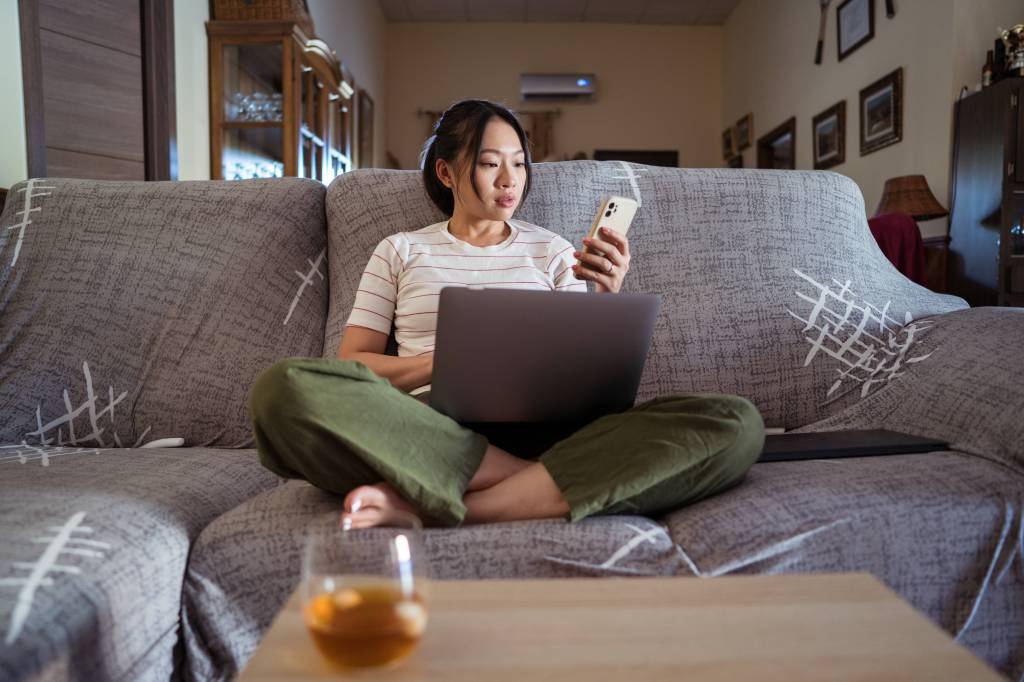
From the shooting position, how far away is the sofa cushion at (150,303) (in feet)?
4.62

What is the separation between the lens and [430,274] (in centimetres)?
138

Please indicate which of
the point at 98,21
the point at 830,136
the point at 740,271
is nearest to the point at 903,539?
the point at 740,271

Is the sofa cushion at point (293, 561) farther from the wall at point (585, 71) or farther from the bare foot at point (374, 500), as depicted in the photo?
the wall at point (585, 71)

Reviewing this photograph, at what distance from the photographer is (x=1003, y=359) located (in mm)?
1155

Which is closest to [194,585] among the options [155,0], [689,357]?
[689,357]

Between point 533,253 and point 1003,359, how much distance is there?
30.5 inches

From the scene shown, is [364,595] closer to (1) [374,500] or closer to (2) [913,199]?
(1) [374,500]

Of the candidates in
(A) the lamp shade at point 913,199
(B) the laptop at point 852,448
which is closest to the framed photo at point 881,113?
(A) the lamp shade at point 913,199

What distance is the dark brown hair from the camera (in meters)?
1.42

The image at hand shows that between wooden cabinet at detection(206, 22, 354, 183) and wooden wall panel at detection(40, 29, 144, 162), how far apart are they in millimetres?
479

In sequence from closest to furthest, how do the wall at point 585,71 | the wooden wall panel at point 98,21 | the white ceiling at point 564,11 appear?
the wooden wall panel at point 98,21 < the white ceiling at point 564,11 < the wall at point 585,71

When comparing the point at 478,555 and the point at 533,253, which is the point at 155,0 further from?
the point at 478,555

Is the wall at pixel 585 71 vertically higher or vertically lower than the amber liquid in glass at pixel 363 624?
higher

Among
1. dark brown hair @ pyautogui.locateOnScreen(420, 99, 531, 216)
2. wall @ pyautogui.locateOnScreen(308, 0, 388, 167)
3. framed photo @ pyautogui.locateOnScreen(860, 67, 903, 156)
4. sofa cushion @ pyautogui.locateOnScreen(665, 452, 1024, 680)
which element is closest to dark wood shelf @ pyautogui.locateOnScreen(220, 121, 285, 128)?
wall @ pyautogui.locateOnScreen(308, 0, 388, 167)
